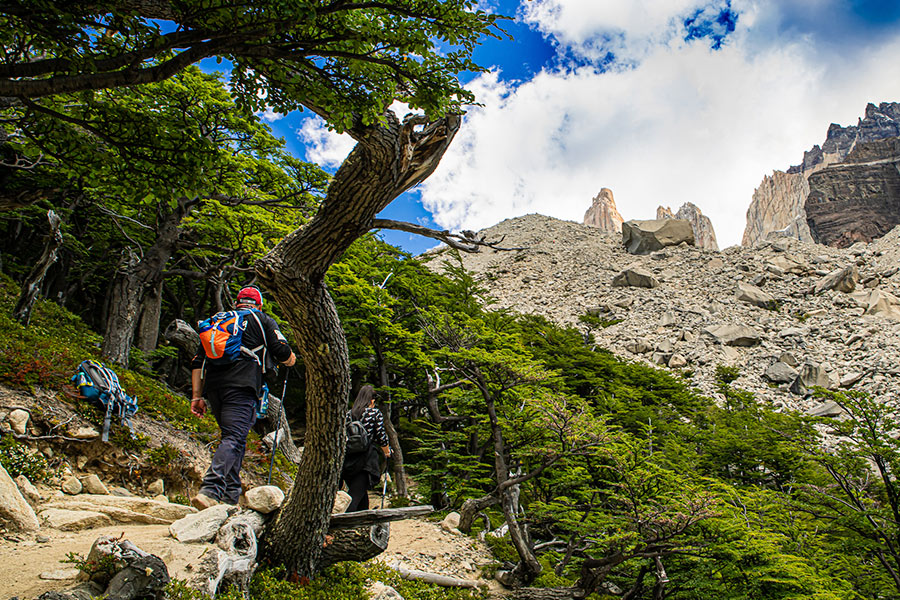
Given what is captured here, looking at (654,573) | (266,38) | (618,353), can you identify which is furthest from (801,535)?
(618,353)

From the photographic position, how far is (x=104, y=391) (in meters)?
5.64

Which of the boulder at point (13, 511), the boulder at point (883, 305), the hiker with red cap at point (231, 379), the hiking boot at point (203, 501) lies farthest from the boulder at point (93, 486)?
the boulder at point (883, 305)

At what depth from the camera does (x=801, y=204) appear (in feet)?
355

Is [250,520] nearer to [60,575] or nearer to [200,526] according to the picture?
[200,526]

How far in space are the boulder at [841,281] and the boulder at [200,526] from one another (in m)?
40.0

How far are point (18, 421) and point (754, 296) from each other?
1530 inches

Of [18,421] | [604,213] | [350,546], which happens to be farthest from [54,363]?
[604,213]

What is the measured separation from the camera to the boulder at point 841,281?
3141 centimetres

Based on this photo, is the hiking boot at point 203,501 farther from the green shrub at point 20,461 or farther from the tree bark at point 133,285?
the tree bark at point 133,285

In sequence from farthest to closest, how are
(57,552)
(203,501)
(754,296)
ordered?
1. (754,296)
2. (203,501)
3. (57,552)

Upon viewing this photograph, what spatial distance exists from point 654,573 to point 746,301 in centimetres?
3229

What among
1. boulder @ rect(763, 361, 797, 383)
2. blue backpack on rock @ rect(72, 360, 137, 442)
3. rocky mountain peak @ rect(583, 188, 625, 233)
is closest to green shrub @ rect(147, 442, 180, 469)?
blue backpack on rock @ rect(72, 360, 137, 442)

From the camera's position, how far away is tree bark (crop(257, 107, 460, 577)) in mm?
2863

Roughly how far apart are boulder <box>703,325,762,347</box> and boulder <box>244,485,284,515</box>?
29.9 metres
